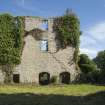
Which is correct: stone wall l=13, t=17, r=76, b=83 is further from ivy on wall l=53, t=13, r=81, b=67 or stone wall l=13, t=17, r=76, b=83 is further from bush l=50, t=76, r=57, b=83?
ivy on wall l=53, t=13, r=81, b=67

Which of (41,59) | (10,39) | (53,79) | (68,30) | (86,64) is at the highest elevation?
(68,30)

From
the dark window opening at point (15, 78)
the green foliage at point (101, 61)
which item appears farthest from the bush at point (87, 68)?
the dark window opening at point (15, 78)

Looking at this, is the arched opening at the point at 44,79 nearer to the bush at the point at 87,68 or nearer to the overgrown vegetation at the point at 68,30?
the overgrown vegetation at the point at 68,30

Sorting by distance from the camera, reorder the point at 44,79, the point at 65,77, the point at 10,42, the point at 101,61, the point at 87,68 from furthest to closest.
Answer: the point at 101,61 → the point at 87,68 → the point at 44,79 → the point at 65,77 → the point at 10,42

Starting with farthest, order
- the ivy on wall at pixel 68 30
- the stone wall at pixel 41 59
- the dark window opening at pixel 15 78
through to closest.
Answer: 1. the ivy on wall at pixel 68 30
2. the dark window opening at pixel 15 78
3. the stone wall at pixel 41 59

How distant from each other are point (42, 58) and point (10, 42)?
3678mm

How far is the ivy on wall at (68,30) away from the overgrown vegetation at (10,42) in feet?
12.8

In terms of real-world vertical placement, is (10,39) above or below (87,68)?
above

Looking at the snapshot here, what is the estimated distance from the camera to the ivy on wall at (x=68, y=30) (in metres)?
35.9

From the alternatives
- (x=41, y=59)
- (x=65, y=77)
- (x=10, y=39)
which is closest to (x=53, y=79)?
(x=65, y=77)

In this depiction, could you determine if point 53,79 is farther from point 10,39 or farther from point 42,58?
point 10,39

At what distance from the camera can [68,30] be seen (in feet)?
119

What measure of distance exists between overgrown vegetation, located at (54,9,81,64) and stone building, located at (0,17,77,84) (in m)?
0.44

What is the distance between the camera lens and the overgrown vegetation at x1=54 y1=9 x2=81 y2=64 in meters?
35.9
